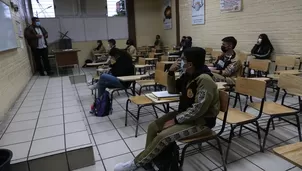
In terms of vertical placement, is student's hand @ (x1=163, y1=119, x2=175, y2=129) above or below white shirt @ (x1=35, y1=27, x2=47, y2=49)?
below

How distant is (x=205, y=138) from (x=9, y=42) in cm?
392

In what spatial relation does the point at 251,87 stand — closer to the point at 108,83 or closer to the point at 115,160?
the point at 115,160

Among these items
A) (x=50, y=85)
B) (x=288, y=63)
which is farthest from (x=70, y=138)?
(x=288, y=63)

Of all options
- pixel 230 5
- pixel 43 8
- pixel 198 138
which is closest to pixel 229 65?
pixel 198 138

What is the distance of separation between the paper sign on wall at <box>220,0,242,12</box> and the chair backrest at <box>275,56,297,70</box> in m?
1.96

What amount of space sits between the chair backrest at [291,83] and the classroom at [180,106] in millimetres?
13

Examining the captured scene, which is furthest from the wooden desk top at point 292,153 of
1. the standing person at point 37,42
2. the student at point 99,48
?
the student at point 99,48

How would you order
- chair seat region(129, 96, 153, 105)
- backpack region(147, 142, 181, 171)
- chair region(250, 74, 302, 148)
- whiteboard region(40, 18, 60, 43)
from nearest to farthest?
backpack region(147, 142, 181, 171), chair region(250, 74, 302, 148), chair seat region(129, 96, 153, 105), whiteboard region(40, 18, 60, 43)

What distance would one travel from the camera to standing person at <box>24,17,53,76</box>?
6207 millimetres

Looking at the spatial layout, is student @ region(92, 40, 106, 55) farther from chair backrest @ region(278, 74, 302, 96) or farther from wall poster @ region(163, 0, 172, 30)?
chair backrest @ region(278, 74, 302, 96)

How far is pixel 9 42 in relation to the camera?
13.1 feet

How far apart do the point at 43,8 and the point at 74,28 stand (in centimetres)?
133

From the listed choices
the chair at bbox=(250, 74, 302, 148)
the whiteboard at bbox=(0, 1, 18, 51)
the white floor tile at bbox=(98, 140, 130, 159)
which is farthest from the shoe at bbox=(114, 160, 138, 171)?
the whiteboard at bbox=(0, 1, 18, 51)

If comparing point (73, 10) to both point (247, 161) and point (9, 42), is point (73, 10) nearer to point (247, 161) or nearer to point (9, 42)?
point (9, 42)
